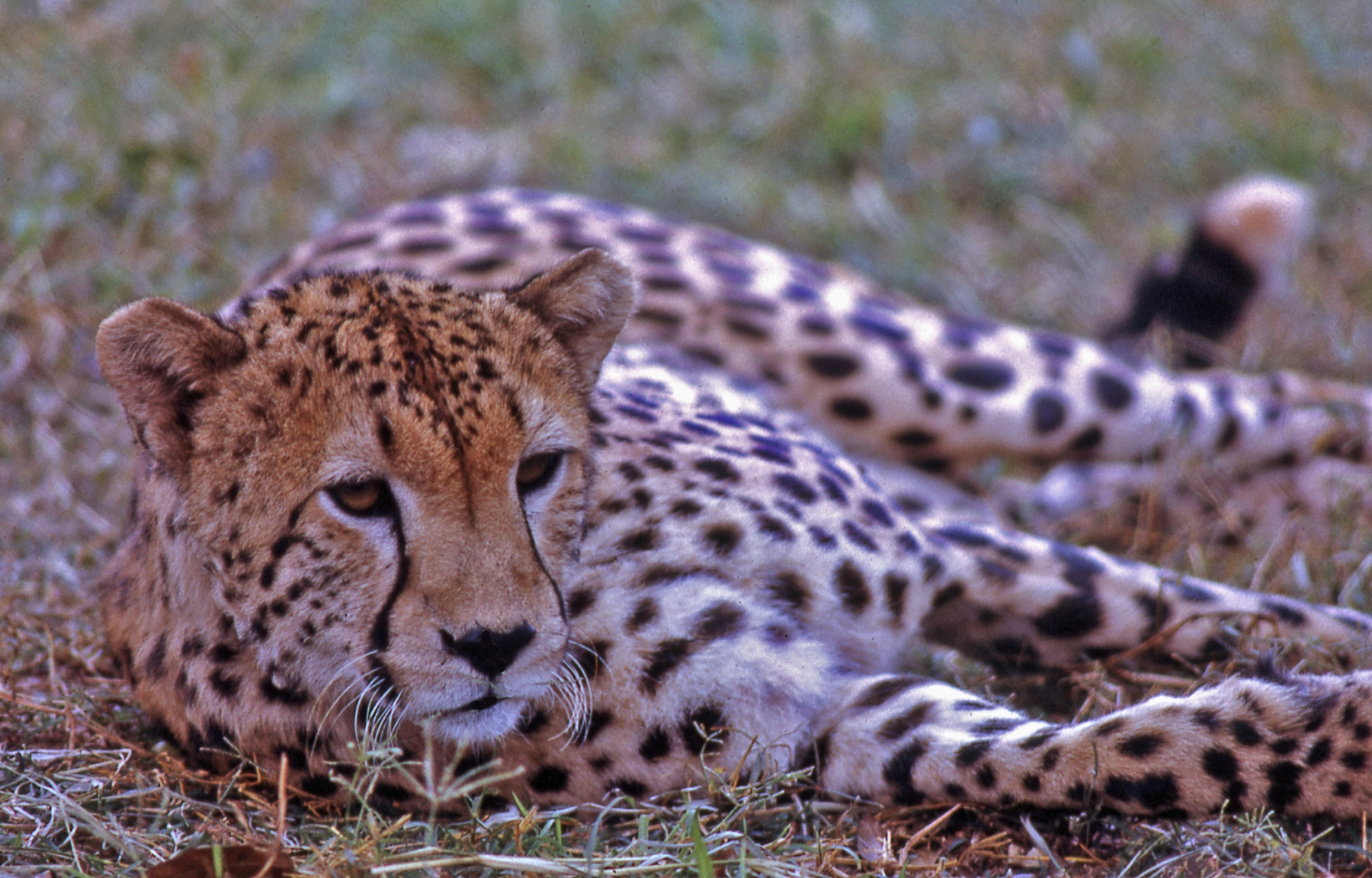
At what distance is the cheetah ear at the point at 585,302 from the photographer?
2328 millimetres

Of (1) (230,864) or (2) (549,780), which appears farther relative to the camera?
(2) (549,780)

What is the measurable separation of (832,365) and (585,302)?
1297mm

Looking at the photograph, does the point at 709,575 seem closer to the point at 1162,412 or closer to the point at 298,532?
the point at 298,532

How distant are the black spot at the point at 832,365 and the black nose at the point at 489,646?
66.5 inches

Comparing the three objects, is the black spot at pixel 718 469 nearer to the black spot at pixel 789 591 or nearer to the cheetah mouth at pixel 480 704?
the black spot at pixel 789 591

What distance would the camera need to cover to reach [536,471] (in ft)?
7.16

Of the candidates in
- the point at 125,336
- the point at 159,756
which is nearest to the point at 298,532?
the point at 125,336

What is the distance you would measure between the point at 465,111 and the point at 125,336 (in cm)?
346

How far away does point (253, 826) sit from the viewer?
7.16 ft

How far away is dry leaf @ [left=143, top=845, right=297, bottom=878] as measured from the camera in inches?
76.2

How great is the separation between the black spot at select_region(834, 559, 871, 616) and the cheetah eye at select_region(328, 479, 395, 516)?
2.91 ft

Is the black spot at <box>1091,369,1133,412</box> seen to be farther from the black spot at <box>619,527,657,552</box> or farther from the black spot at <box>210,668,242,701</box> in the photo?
the black spot at <box>210,668,242,701</box>

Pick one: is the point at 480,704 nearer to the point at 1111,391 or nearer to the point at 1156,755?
the point at 1156,755

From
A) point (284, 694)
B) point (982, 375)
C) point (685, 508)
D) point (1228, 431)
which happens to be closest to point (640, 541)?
point (685, 508)
